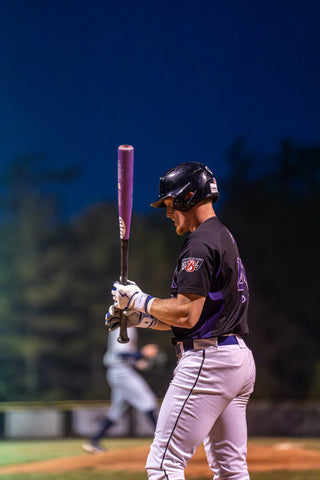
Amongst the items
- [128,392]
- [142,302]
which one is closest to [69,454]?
[128,392]

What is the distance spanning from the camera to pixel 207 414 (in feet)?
7.64

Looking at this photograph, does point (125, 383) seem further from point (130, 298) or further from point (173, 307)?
point (173, 307)

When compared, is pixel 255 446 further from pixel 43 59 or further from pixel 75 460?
pixel 43 59

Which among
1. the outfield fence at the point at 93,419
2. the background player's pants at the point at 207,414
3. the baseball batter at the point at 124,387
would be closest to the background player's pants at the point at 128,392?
the baseball batter at the point at 124,387

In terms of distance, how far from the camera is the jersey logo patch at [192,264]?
231 cm

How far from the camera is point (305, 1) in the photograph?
23.9ft

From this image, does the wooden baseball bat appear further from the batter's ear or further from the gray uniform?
the gray uniform

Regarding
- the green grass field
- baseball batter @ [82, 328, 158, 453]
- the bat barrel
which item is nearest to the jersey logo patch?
the bat barrel

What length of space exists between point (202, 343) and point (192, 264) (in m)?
0.32

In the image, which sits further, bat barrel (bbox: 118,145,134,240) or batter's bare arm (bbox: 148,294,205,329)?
bat barrel (bbox: 118,145,134,240)

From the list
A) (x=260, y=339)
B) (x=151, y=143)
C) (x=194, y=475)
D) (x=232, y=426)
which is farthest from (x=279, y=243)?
(x=232, y=426)

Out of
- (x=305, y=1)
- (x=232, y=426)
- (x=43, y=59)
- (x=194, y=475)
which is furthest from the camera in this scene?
(x=43, y=59)

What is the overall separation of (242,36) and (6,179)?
352 centimetres

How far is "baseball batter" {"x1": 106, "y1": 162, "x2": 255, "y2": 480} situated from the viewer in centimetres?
230
